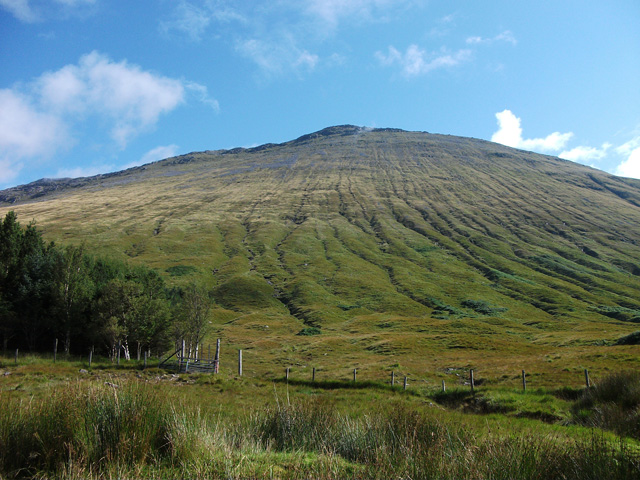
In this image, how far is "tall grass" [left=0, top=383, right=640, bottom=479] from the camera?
19.9ft

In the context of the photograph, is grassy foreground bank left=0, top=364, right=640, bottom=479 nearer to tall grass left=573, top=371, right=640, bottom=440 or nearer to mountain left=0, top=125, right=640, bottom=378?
tall grass left=573, top=371, right=640, bottom=440

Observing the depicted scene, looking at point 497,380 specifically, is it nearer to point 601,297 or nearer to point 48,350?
point 48,350

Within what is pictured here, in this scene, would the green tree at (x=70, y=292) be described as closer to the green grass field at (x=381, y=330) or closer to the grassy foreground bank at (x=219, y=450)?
the green grass field at (x=381, y=330)

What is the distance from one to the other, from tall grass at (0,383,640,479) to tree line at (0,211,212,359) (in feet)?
113

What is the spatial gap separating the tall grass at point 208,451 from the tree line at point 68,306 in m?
34.4

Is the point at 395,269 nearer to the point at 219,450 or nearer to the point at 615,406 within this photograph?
the point at 615,406

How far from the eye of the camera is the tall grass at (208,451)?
6066 millimetres

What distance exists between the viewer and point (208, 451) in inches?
272

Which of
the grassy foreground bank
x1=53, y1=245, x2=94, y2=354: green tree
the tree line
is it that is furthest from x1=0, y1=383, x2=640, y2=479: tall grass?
x1=53, y1=245, x2=94, y2=354: green tree

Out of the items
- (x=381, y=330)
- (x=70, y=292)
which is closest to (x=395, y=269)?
(x=381, y=330)

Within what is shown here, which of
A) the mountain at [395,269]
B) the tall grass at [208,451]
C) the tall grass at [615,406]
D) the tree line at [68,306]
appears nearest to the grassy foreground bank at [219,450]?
the tall grass at [208,451]

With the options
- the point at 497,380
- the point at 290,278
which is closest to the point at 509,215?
the point at 290,278

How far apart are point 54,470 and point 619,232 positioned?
20763 cm

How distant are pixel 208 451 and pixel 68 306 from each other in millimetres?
41316
